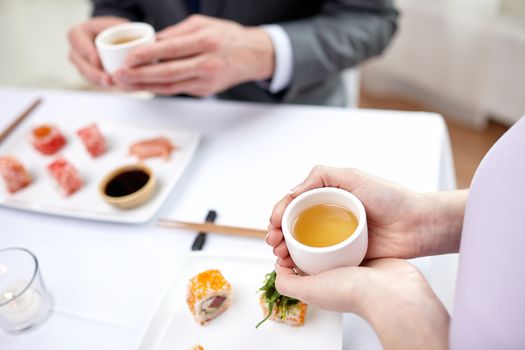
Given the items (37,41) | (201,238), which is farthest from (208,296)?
(37,41)

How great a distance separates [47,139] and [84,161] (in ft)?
0.42

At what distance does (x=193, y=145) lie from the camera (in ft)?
3.96

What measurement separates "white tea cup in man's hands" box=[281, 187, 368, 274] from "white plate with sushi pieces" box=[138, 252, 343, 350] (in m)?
0.11

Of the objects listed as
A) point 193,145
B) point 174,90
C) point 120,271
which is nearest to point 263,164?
point 193,145

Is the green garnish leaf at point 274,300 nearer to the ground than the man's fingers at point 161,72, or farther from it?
nearer to the ground

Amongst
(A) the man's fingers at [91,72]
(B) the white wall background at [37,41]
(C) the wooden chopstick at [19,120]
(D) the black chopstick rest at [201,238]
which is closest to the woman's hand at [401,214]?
(D) the black chopstick rest at [201,238]

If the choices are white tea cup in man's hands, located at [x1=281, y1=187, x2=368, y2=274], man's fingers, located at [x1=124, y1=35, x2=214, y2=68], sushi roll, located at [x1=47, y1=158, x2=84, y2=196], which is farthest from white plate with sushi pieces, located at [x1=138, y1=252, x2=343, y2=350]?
man's fingers, located at [x1=124, y1=35, x2=214, y2=68]

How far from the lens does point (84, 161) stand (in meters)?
1.23

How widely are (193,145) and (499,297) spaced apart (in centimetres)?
83

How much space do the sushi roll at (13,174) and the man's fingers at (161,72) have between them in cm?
33

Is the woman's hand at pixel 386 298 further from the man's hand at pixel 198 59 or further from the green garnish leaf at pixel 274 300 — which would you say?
the man's hand at pixel 198 59

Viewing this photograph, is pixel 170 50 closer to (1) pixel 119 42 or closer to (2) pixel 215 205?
(1) pixel 119 42

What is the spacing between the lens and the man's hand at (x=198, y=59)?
1137mm

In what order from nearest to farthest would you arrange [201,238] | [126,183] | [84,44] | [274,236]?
1. [274,236]
2. [201,238]
3. [126,183]
4. [84,44]
